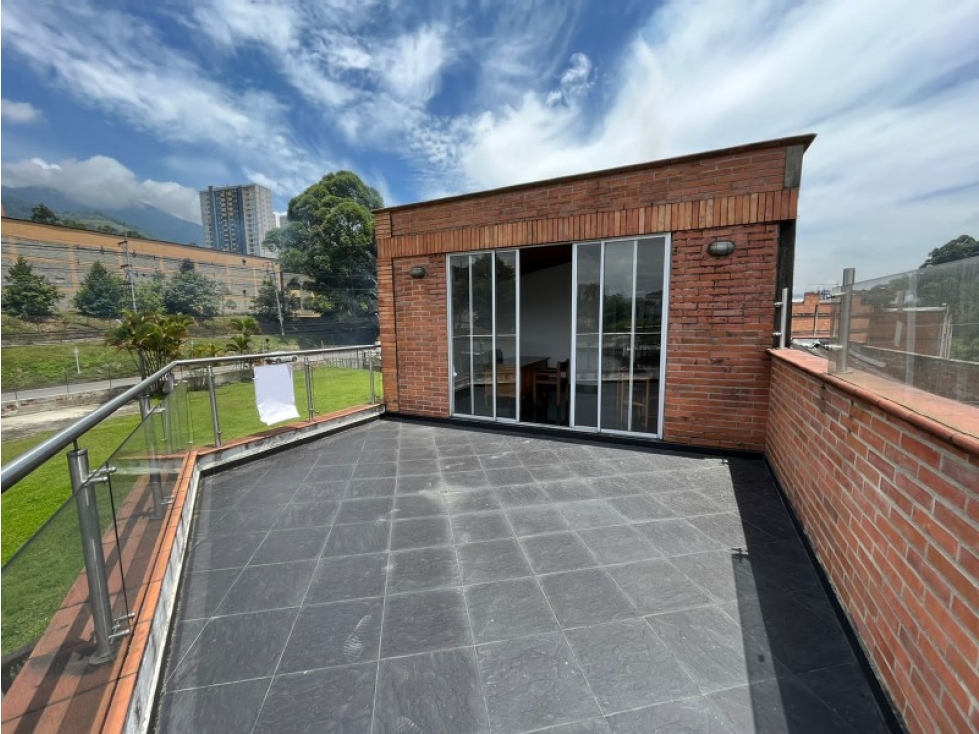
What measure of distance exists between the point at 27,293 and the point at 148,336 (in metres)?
25.9

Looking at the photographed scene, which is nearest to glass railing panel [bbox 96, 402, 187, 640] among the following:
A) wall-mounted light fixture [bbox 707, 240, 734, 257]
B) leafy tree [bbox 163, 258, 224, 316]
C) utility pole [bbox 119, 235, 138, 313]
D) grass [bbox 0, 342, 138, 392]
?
wall-mounted light fixture [bbox 707, 240, 734, 257]

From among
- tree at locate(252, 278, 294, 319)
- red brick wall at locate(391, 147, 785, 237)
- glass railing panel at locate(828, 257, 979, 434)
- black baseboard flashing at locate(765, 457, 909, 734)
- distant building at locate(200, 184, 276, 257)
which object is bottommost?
black baseboard flashing at locate(765, 457, 909, 734)

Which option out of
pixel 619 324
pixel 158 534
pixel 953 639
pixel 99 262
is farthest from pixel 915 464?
pixel 99 262

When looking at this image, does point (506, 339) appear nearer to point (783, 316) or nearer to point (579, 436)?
point (579, 436)

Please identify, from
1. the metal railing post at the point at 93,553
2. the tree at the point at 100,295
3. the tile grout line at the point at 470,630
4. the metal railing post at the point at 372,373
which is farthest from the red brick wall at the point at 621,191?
the tree at the point at 100,295

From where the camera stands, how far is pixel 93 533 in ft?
5.09

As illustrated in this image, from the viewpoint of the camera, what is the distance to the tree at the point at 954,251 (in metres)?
1.19

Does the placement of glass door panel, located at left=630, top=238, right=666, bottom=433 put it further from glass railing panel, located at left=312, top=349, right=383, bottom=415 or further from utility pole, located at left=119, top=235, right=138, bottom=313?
utility pole, located at left=119, top=235, right=138, bottom=313

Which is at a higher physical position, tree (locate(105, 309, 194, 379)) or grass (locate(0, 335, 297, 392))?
tree (locate(105, 309, 194, 379))

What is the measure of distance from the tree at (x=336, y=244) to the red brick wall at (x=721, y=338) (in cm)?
3096

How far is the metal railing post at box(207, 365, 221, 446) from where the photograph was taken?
4.15 meters

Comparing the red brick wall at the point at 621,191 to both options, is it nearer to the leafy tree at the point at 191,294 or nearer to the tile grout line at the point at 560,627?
the tile grout line at the point at 560,627

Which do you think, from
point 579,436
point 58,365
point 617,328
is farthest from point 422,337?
point 58,365

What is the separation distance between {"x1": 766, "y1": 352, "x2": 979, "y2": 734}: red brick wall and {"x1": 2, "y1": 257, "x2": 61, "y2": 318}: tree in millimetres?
46309
